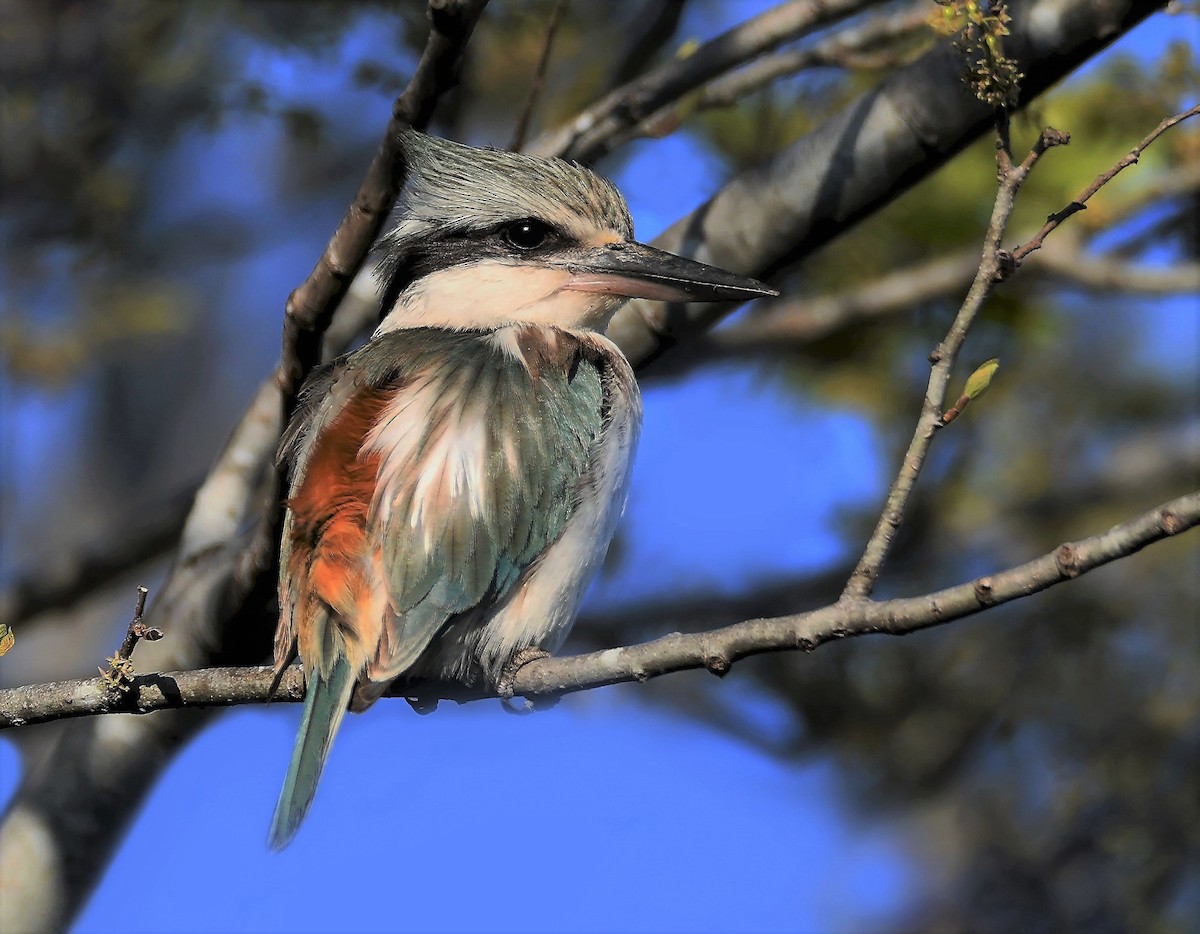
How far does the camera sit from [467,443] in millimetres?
3062

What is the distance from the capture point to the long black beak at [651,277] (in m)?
3.44

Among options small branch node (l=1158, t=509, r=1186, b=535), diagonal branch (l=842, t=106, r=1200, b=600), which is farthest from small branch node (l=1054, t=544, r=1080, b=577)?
diagonal branch (l=842, t=106, r=1200, b=600)

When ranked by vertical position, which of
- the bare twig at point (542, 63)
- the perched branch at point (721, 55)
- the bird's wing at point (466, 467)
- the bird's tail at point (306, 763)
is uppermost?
the perched branch at point (721, 55)

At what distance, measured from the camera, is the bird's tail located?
2.68 m

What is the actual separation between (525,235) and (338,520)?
1.12m

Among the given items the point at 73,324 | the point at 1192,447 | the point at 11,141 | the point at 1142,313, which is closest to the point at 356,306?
the point at 11,141

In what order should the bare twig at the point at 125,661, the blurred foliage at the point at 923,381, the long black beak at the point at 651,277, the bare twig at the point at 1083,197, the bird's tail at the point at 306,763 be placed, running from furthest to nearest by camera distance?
the blurred foliage at the point at 923,381 < the long black beak at the point at 651,277 < the bird's tail at the point at 306,763 < the bare twig at the point at 125,661 < the bare twig at the point at 1083,197

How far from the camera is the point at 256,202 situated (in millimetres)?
7707

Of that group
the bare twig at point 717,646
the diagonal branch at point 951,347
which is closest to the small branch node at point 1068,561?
the bare twig at point 717,646

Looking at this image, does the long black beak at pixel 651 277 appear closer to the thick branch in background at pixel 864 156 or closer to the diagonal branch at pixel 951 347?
the thick branch in background at pixel 864 156

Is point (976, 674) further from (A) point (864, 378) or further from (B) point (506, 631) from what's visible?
(B) point (506, 631)

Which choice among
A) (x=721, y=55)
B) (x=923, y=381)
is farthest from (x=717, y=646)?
(x=923, y=381)

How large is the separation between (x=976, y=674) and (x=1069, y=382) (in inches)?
65.2

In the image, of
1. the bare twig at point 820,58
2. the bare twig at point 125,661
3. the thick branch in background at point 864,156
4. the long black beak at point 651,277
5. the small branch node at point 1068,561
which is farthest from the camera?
the bare twig at point 820,58
